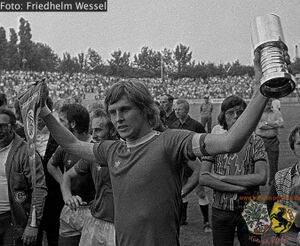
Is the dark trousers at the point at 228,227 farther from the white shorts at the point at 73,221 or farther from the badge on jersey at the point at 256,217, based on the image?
the white shorts at the point at 73,221

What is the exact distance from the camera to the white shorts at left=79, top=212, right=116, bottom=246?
11.6ft

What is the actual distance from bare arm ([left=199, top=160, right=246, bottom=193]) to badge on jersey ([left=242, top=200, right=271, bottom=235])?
162 mm

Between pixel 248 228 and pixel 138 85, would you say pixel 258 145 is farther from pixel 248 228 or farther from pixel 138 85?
pixel 138 85

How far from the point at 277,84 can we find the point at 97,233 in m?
2.33

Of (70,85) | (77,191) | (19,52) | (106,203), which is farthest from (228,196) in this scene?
(19,52)

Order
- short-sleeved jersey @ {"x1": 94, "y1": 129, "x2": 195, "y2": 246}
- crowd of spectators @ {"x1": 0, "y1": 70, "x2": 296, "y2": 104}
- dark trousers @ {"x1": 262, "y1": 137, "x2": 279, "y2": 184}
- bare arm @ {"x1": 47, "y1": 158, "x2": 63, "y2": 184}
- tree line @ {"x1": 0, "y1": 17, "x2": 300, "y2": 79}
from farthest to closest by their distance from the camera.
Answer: tree line @ {"x1": 0, "y1": 17, "x2": 300, "y2": 79} < crowd of spectators @ {"x1": 0, "y1": 70, "x2": 296, "y2": 104} < dark trousers @ {"x1": 262, "y1": 137, "x2": 279, "y2": 184} < bare arm @ {"x1": 47, "y1": 158, "x2": 63, "y2": 184} < short-sleeved jersey @ {"x1": 94, "y1": 129, "x2": 195, "y2": 246}

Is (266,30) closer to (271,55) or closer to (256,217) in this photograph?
(271,55)

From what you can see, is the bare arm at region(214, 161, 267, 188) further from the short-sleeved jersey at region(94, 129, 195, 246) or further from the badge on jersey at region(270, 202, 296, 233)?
the short-sleeved jersey at region(94, 129, 195, 246)

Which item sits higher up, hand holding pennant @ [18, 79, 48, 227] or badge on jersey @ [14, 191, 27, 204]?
hand holding pennant @ [18, 79, 48, 227]

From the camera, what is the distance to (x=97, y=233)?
3609mm

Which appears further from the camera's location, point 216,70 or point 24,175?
point 216,70

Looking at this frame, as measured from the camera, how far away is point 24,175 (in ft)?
13.0

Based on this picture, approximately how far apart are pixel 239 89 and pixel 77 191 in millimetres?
44029

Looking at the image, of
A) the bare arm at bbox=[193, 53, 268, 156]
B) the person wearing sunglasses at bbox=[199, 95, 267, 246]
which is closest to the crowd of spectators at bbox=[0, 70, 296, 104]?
the person wearing sunglasses at bbox=[199, 95, 267, 246]
